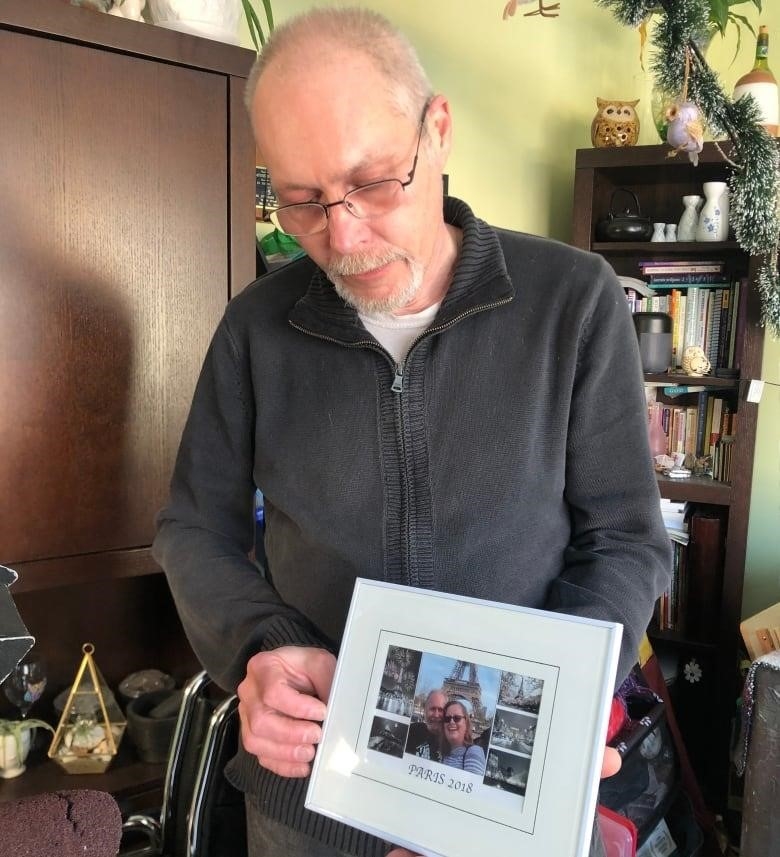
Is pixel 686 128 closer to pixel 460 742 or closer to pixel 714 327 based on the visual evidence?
pixel 714 327

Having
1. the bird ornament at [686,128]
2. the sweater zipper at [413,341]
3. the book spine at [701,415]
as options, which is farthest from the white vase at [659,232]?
the sweater zipper at [413,341]

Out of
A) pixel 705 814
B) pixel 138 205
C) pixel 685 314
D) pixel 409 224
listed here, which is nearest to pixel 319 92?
pixel 409 224

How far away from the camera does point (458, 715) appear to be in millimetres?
664

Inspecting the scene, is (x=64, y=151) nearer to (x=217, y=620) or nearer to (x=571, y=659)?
(x=217, y=620)

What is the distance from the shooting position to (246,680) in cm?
80

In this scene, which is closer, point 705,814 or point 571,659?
point 571,659

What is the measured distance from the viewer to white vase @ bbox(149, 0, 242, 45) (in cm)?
114

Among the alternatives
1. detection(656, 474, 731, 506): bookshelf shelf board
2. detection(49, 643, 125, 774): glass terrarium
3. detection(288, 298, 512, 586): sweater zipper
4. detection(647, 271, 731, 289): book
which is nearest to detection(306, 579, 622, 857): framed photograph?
detection(288, 298, 512, 586): sweater zipper

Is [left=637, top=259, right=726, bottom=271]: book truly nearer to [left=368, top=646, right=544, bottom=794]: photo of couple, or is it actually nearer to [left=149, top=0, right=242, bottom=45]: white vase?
[left=149, top=0, right=242, bottom=45]: white vase

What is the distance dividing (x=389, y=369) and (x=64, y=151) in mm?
572

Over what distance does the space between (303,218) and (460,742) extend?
0.57 m

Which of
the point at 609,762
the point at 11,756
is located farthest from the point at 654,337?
the point at 11,756

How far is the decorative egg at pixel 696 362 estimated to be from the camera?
2086 mm

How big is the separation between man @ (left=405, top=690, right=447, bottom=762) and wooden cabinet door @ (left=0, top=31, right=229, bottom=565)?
→ 26.5 inches
